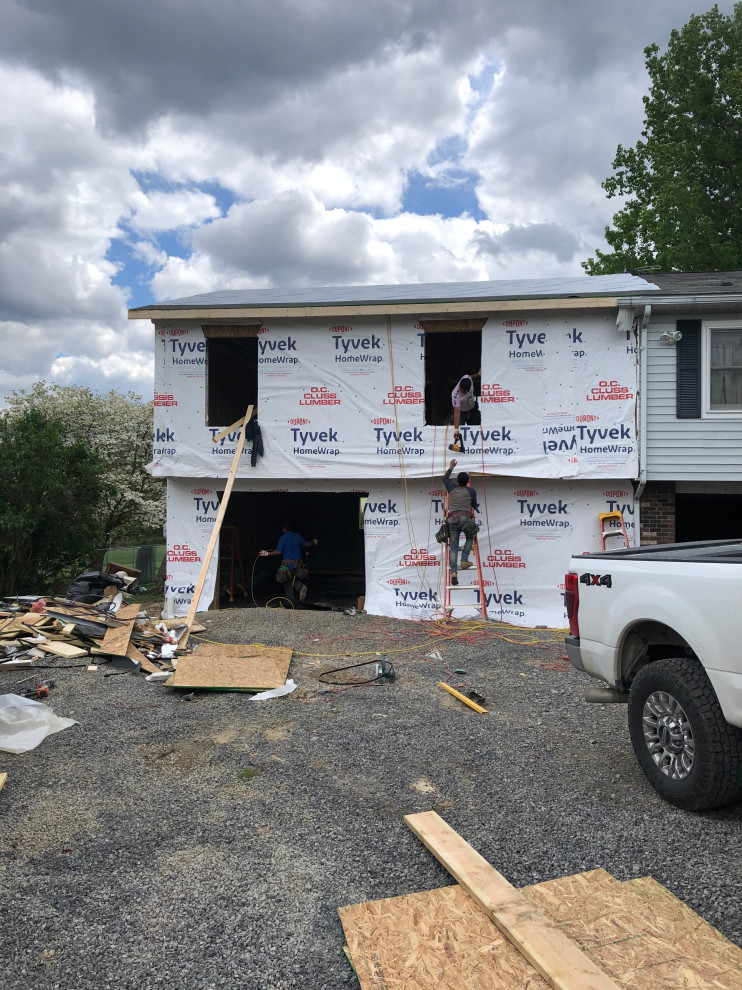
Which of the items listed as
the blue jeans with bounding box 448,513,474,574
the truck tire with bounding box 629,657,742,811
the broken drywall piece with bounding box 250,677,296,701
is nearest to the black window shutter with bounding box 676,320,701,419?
the blue jeans with bounding box 448,513,474,574

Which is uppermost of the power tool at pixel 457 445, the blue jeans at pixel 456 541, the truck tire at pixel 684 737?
the power tool at pixel 457 445

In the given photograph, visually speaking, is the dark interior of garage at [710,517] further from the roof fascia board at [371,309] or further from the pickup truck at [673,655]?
the pickup truck at [673,655]

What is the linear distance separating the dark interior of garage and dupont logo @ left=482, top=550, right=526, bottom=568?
238 inches

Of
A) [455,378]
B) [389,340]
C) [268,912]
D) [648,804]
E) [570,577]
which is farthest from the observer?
[455,378]

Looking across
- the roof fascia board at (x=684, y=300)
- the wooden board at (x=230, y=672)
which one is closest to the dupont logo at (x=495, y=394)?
the roof fascia board at (x=684, y=300)

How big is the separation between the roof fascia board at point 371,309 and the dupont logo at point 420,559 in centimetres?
401

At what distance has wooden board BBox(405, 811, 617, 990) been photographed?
2.53 metres

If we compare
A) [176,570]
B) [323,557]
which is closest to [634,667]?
[176,570]

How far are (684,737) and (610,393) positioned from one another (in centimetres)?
809

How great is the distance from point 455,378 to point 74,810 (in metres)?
13.4

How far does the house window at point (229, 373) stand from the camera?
12.6m

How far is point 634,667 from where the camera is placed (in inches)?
183

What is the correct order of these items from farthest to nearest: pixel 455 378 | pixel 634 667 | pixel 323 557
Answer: pixel 323 557 → pixel 455 378 → pixel 634 667

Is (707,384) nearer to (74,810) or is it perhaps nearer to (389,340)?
(389,340)
